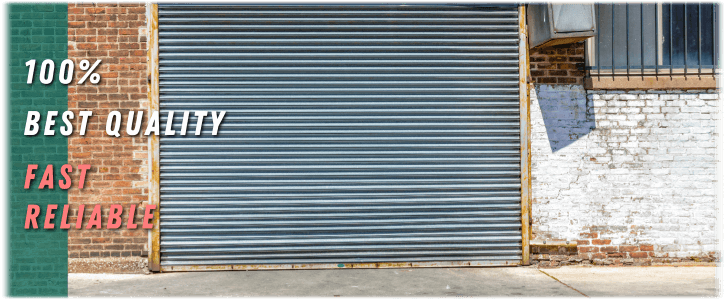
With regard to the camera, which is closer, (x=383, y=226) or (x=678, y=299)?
(x=678, y=299)

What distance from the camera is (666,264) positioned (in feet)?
24.1

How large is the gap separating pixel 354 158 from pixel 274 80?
1352 mm

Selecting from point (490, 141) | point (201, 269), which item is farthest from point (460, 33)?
point (201, 269)

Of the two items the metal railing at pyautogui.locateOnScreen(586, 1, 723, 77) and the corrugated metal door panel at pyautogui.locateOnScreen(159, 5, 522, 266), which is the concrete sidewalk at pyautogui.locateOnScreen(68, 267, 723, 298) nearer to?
the corrugated metal door panel at pyautogui.locateOnScreen(159, 5, 522, 266)

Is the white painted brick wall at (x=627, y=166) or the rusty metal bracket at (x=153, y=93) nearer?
the rusty metal bracket at (x=153, y=93)

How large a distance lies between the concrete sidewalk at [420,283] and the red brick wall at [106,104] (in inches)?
35.0

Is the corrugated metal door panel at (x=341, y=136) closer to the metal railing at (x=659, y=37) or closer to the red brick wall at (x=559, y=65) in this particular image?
the red brick wall at (x=559, y=65)

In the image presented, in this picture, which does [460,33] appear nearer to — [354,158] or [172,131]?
[354,158]

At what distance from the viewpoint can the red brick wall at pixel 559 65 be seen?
24.0ft

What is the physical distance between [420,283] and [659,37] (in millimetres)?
4394

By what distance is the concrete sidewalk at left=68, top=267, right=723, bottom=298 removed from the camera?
5.98 m

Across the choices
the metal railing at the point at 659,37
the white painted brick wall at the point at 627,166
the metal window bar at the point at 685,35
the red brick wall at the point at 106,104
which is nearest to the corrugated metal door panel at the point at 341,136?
the red brick wall at the point at 106,104

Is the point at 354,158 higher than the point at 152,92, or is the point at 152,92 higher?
the point at 152,92

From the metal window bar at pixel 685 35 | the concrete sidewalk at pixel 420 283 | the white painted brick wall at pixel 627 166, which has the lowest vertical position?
the concrete sidewalk at pixel 420 283
